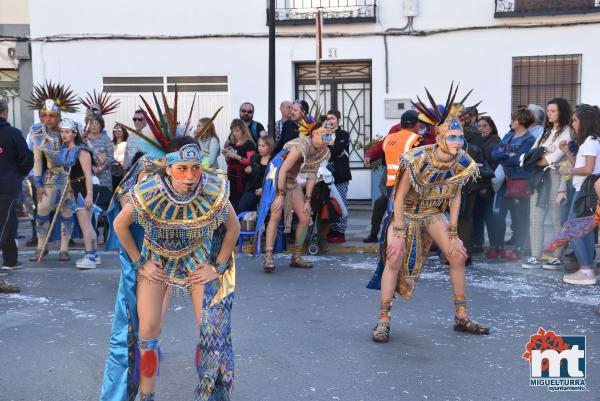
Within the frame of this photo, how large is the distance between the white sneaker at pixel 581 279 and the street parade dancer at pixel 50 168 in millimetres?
5968

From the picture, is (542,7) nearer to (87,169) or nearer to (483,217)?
(483,217)

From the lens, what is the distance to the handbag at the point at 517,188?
9.24 meters

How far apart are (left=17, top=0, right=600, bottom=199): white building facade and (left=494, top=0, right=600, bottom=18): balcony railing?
2 cm

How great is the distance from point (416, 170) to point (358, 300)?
1989 millimetres

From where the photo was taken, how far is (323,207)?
33.8ft

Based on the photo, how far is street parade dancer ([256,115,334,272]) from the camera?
28.4 ft

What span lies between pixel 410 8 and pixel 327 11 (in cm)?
165

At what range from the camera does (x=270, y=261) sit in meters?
8.91

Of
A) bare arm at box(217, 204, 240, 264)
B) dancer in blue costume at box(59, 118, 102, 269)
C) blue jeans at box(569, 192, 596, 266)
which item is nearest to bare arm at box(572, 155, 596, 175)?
blue jeans at box(569, 192, 596, 266)

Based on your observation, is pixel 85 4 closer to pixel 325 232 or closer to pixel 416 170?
pixel 325 232

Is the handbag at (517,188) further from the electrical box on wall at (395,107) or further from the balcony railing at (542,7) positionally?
the balcony railing at (542,7)

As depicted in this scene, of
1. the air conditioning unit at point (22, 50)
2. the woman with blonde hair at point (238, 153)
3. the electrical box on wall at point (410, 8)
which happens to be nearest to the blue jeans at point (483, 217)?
the woman with blonde hair at point (238, 153)

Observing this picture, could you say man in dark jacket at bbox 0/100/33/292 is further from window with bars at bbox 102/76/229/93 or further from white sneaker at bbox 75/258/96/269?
window with bars at bbox 102/76/229/93
